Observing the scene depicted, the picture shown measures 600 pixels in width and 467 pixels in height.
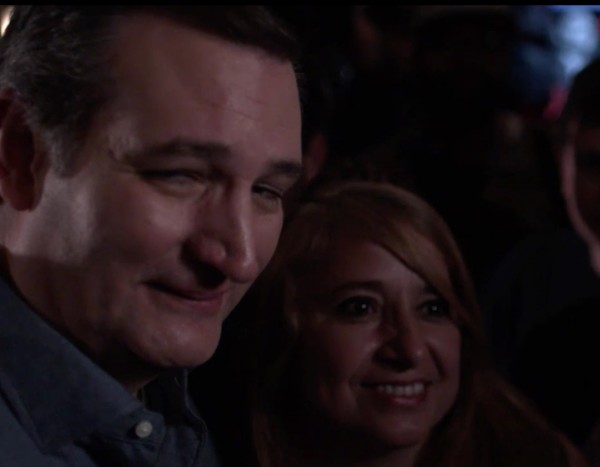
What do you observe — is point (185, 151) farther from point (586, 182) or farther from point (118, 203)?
point (586, 182)

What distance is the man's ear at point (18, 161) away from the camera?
1.19m

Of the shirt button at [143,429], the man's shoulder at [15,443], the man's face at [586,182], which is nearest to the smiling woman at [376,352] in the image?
the man's face at [586,182]

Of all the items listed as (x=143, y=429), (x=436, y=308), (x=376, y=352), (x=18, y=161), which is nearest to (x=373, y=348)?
(x=376, y=352)

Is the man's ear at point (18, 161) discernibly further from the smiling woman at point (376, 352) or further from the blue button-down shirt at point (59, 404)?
the smiling woman at point (376, 352)

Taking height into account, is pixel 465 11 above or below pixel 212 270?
below

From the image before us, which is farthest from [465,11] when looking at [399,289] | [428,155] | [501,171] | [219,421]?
[219,421]

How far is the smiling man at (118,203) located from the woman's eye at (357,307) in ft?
1.97

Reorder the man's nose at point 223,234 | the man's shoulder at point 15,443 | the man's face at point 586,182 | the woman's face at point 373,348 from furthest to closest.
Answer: the man's face at point 586,182 < the woman's face at point 373,348 < the man's nose at point 223,234 < the man's shoulder at point 15,443

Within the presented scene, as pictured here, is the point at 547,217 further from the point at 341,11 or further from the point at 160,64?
the point at 160,64

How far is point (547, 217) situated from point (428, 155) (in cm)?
55

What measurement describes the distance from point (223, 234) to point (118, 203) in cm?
13

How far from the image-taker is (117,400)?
1.19 meters

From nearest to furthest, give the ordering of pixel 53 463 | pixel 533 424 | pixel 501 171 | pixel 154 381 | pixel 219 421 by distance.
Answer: pixel 53 463 < pixel 154 381 < pixel 219 421 < pixel 533 424 < pixel 501 171

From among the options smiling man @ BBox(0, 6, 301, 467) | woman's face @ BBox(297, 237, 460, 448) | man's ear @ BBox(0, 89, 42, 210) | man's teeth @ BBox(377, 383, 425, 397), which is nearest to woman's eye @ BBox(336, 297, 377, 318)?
woman's face @ BBox(297, 237, 460, 448)
